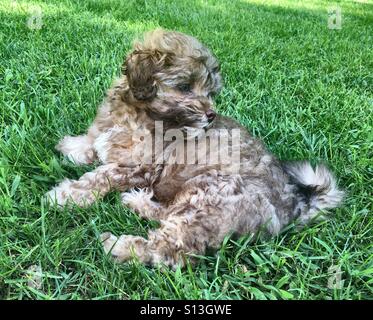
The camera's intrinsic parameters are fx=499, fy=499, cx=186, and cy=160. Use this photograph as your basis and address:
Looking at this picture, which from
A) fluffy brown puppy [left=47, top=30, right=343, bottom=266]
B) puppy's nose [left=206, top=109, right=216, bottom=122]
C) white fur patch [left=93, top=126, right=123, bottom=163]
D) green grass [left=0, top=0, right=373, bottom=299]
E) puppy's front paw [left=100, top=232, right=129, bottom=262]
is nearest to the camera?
green grass [left=0, top=0, right=373, bottom=299]

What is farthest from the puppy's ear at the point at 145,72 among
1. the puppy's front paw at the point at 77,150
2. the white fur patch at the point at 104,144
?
the puppy's front paw at the point at 77,150

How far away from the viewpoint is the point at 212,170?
3.12m

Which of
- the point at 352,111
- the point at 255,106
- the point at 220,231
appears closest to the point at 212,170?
the point at 220,231

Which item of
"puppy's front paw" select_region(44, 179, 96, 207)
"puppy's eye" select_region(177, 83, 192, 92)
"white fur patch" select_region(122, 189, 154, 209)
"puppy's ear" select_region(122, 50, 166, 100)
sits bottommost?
"white fur patch" select_region(122, 189, 154, 209)

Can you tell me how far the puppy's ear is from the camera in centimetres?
320

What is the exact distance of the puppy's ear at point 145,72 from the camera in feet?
10.5

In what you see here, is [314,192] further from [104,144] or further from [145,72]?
[104,144]

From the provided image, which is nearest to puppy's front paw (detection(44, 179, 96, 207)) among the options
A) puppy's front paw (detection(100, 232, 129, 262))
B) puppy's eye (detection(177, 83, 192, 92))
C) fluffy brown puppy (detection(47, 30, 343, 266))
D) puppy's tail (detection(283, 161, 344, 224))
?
fluffy brown puppy (detection(47, 30, 343, 266))

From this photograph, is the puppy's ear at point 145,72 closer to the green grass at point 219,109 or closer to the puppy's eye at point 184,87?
the puppy's eye at point 184,87

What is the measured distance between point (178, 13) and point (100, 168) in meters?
4.60

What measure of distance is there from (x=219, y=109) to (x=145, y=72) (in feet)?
4.60

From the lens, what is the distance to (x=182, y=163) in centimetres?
323

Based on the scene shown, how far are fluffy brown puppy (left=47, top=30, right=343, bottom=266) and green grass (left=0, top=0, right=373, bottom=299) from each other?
0.14 metres

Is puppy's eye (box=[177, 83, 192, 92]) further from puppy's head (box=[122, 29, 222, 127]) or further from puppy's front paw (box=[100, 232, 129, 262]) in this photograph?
puppy's front paw (box=[100, 232, 129, 262])
